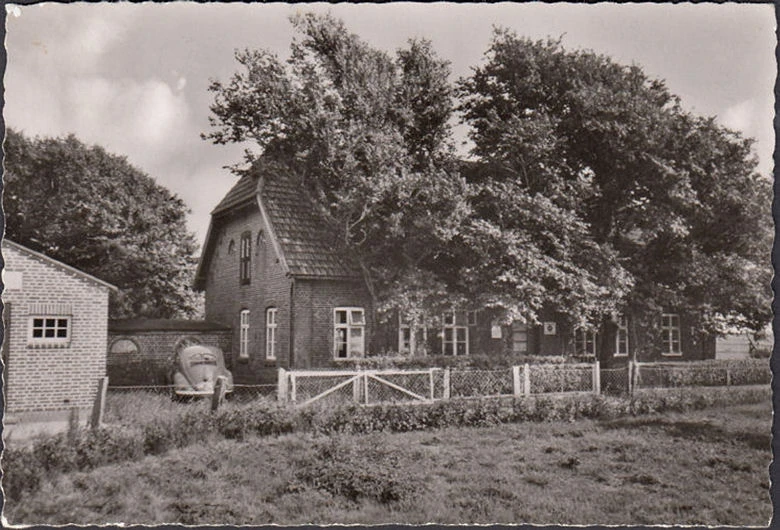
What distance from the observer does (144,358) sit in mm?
17250

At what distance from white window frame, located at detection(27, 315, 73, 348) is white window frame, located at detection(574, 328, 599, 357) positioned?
15695 millimetres

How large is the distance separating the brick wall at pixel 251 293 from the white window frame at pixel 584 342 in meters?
10.4

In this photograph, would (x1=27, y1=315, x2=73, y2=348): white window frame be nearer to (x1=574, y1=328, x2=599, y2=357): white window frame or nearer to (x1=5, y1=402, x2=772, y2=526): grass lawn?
(x1=5, y1=402, x2=772, y2=526): grass lawn

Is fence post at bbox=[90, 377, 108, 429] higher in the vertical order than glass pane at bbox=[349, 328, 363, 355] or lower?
lower

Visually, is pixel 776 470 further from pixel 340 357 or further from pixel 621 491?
pixel 340 357

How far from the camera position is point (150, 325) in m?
17.6

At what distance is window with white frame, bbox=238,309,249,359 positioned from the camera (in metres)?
19.1

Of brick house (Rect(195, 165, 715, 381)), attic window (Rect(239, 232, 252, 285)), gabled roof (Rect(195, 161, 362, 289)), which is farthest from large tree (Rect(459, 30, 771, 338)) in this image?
attic window (Rect(239, 232, 252, 285))

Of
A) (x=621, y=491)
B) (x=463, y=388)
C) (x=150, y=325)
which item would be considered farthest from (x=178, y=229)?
(x=621, y=491)

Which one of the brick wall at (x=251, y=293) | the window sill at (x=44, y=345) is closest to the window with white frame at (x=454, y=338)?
the brick wall at (x=251, y=293)

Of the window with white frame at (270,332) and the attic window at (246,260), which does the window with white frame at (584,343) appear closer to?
the window with white frame at (270,332)

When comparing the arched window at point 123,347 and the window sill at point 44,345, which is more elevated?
the window sill at point 44,345

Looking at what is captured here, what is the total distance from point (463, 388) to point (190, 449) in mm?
6726

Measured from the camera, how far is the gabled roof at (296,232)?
655 inches
